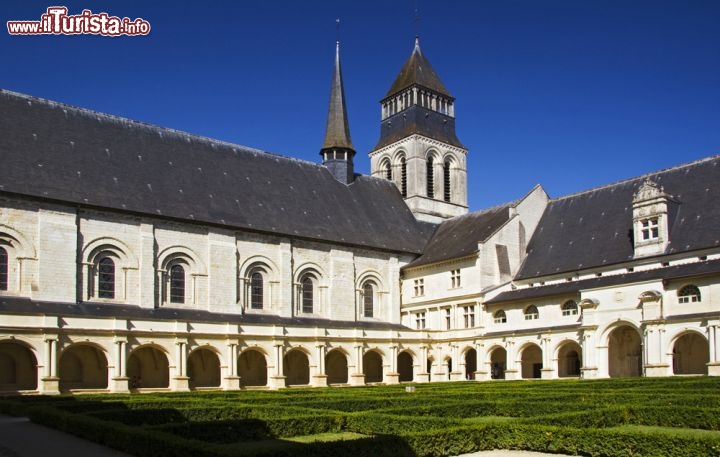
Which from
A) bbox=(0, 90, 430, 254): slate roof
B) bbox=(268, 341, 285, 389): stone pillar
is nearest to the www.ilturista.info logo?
bbox=(0, 90, 430, 254): slate roof

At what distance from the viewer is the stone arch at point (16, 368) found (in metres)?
35.8

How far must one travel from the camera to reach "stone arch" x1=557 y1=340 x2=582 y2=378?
44950 millimetres

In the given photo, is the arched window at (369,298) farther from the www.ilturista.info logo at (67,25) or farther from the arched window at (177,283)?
the www.ilturista.info logo at (67,25)

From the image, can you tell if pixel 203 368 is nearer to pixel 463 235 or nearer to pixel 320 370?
pixel 320 370

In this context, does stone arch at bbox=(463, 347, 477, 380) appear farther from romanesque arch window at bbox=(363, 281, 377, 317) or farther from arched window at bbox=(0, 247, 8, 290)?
arched window at bbox=(0, 247, 8, 290)

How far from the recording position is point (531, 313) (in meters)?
46.0

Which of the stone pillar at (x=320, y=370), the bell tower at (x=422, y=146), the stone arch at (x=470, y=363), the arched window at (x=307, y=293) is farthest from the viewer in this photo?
the bell tower at (x=422, y=146)

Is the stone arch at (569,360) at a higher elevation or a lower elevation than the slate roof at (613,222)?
lower

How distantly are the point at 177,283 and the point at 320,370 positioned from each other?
31.4ft

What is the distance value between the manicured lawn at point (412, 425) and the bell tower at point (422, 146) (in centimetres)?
3722

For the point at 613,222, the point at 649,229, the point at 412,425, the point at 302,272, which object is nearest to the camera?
the point at 412,425

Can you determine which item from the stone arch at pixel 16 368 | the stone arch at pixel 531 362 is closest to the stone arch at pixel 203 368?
the stone arch at pixel 16 368

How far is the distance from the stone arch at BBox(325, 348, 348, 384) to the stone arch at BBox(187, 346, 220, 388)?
26.7 ft

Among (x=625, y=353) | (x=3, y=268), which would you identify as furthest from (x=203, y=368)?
(x=625, y=353)
